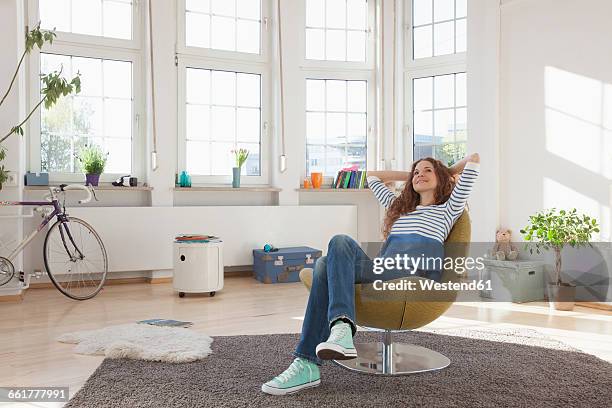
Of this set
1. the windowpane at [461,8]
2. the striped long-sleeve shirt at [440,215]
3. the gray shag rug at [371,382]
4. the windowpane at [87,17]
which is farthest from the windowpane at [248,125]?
the striped long-sleeve shirt at [440,215]

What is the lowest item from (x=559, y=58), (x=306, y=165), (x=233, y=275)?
(x=233, y=275)

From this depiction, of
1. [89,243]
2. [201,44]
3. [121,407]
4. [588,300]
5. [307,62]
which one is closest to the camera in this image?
[121,407]

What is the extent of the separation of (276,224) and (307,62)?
162cm

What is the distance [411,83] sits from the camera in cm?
605

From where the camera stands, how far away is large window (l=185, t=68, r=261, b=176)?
563 centimetres

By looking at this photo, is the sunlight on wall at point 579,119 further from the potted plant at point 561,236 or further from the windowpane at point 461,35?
the windowpane at point 461,35

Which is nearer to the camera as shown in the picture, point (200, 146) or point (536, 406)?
point (536, 406)

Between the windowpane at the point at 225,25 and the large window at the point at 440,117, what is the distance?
5.44ft

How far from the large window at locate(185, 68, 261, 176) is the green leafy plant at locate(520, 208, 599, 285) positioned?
8.90 feet

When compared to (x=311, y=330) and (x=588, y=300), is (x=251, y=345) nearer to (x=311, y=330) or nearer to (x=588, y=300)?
(x=311, y=330)

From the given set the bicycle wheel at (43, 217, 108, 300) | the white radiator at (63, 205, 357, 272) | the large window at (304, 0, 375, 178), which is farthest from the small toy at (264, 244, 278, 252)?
the bicycle wheel at (43, 217, 108, 300)

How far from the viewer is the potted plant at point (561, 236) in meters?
4.12

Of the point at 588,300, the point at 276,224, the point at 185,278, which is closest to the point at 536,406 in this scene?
the point at 588,300

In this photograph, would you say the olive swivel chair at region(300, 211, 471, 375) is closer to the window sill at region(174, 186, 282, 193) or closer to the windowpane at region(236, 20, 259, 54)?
the window sill at region(174, 186, 282, 193)
